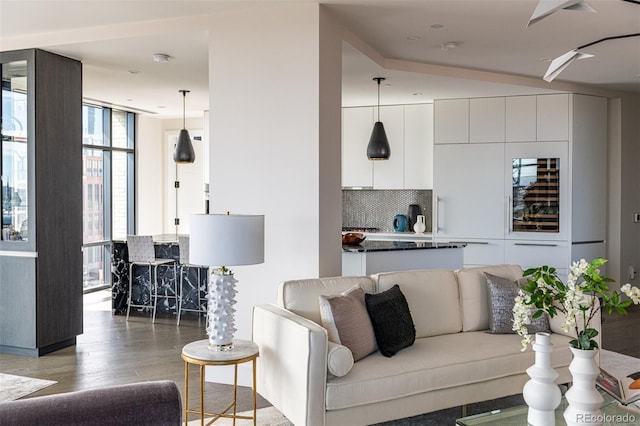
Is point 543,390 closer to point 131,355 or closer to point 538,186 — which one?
point 131,355

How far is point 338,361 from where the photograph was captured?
10.3 feet

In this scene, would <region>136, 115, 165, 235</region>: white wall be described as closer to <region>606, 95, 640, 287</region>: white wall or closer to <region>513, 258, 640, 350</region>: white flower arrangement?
<region>606, 95, 640, 287</region>: white wall

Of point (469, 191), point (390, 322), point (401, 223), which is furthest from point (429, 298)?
point (401, 223)

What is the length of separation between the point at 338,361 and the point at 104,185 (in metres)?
7.07

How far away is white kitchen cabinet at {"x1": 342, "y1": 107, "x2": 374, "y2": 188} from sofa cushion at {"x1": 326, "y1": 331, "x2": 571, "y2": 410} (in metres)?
4.68

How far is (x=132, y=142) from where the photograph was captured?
9.73 meters

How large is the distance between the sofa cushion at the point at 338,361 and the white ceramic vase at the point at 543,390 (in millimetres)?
936

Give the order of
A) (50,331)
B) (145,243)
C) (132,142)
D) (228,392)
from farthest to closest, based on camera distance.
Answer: (132,142) < (145,243) < (50,331) < (228,392)

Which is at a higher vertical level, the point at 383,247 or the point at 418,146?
the point at 418,146

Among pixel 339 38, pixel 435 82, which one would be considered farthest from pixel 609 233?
pixel 339 38

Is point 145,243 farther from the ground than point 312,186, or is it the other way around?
point 312,186

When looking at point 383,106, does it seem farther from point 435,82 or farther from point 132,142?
point 132,142

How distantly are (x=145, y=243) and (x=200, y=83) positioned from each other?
6.47 feet

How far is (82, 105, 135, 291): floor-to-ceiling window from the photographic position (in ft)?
28.9
